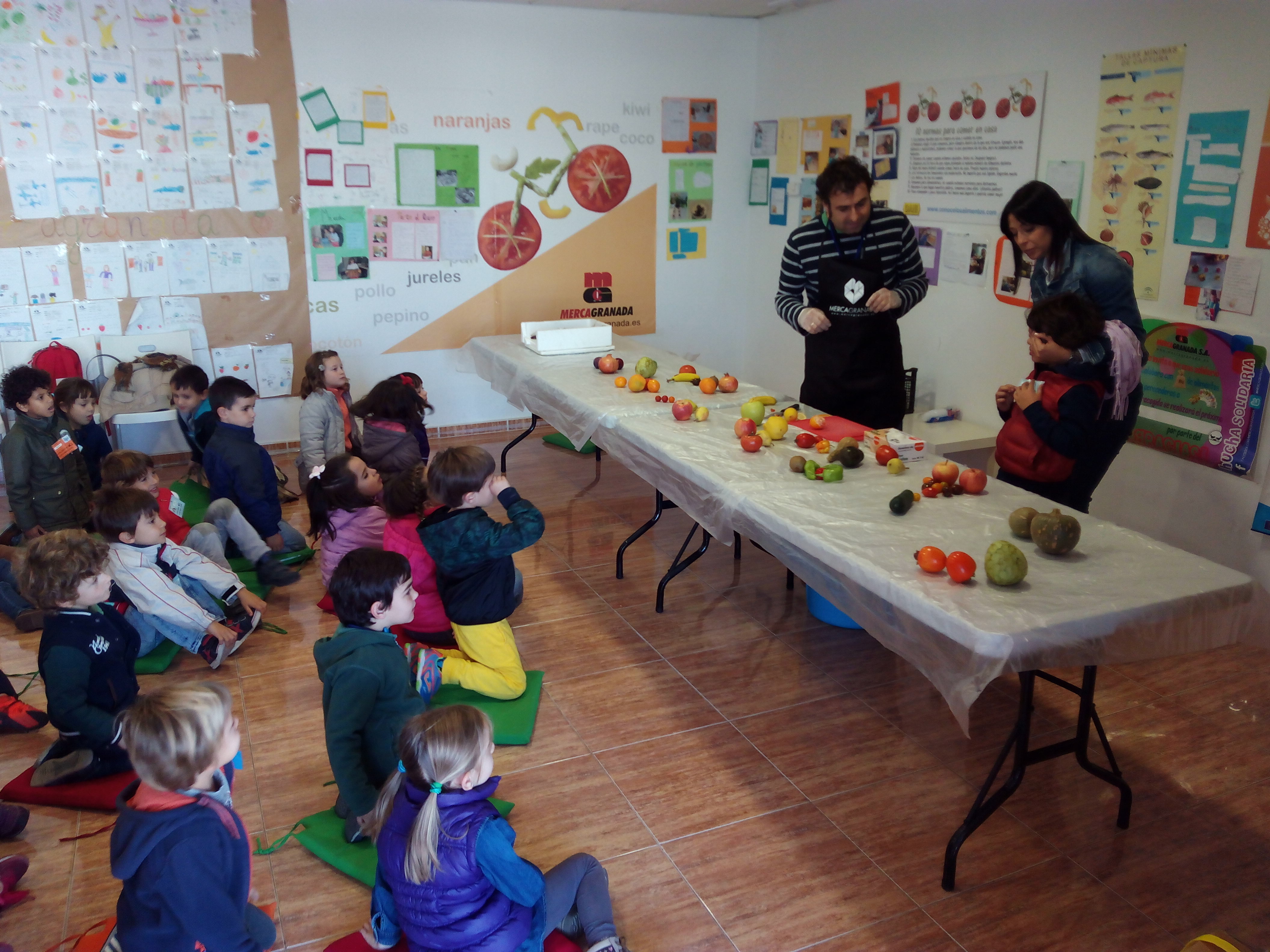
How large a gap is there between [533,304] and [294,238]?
4.99ft

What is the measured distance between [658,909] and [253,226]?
466 centimetres

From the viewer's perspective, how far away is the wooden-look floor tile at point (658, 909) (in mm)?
2234

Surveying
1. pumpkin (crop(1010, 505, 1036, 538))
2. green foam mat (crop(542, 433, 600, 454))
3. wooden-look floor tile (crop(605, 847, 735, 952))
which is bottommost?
wooden-look floor tile (crop(605, 847, 735, 952))

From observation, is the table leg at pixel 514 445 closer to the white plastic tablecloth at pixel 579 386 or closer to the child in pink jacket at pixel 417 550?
the white plastic tablecloth at pixel 579 386

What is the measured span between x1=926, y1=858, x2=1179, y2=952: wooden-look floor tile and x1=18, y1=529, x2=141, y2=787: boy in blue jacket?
224 cm

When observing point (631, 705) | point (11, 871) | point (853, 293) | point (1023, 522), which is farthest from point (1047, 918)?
point (11, 871)

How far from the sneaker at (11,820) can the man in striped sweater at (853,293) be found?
3.01 meters

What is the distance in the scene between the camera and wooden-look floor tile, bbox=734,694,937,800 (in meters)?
2.83

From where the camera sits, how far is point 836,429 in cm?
354

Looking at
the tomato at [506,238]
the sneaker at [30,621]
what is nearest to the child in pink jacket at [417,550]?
the sneaker at [30,621]

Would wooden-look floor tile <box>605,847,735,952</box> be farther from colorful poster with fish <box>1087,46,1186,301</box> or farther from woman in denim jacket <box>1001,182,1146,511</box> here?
colorful poster with fish <box>1087,46,1186,301</box>

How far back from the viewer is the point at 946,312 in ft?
16.8

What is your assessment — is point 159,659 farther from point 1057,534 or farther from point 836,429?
point 1057,534

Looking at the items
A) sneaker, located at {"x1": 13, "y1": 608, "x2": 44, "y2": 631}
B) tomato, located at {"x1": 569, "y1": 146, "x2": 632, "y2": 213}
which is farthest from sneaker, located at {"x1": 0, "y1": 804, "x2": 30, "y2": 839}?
tomato, located at {"x1": 569, "y1": 146, "x2": 632, "y2": 213}
